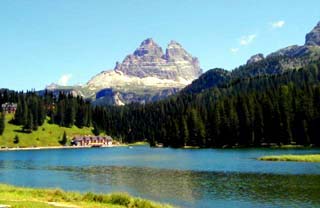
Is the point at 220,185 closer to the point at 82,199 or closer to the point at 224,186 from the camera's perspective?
the point at 224,186

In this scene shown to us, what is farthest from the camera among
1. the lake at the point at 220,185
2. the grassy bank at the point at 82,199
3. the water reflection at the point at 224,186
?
the water reflection at the point at 224,186

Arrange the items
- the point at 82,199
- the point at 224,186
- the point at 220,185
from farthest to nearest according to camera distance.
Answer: the point at 220,185 < the point at 224,186 < the point at 82,199

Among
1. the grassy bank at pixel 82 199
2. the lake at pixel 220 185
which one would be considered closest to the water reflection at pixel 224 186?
the lake at pixel 220 185

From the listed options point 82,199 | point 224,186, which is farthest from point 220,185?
point 82,199

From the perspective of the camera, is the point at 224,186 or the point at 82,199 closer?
the point at 82,199

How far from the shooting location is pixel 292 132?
18162 centimetres

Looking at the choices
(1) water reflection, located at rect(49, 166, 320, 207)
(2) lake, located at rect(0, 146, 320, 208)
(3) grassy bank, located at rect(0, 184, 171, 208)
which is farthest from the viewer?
(1) water reflection, located at rect(49, 166, 320, 207)

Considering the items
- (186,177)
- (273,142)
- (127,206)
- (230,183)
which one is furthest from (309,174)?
(273,142)

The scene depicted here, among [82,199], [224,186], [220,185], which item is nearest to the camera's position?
[82,199]

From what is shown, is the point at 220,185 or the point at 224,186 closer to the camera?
the point at 224,186

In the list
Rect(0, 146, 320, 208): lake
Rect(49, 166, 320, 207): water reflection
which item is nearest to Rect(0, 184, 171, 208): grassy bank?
Rect(0, 146, 320, 208): lake

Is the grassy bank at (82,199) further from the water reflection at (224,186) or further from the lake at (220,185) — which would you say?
the water reflection at (224,186)

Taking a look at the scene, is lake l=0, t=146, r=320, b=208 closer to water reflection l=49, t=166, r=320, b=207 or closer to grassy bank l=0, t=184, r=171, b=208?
water reflection l=49, t=166, r=320, b=207

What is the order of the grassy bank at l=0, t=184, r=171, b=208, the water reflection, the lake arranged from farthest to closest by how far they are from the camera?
1. the water reflection
2. the lake
3. the grassy bank at l=0, t=184, r=171, b=208
